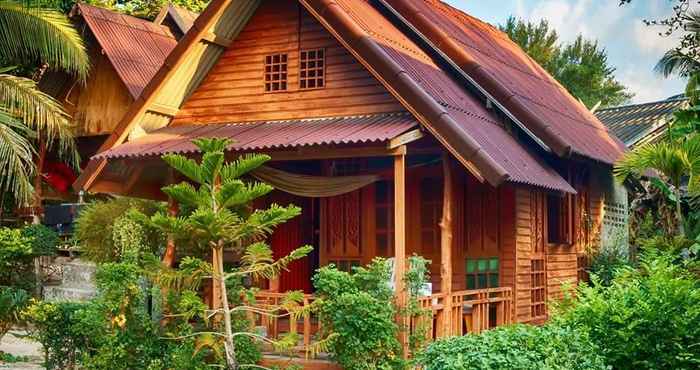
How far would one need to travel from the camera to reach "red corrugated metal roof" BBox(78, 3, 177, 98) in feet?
69.8

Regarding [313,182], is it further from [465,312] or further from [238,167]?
[465,312]

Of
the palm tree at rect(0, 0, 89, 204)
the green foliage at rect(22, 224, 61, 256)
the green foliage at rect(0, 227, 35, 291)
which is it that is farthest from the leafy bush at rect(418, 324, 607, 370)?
the green foliage at rect(22, 224, 61, 256)

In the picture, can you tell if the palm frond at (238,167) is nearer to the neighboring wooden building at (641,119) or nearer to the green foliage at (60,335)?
the green foliage at (60,335)

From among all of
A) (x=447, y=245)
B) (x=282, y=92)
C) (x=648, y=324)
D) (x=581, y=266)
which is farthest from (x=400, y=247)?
(x=581, y=266)

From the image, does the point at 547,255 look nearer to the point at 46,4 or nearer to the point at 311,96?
the point at 311,96

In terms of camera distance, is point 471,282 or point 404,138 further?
point 471,282

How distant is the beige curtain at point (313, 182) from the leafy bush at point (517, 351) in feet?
14.0

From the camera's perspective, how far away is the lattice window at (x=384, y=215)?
1394 centimetres

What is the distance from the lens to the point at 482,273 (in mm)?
13703

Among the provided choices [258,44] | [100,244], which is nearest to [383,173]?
[258,44]

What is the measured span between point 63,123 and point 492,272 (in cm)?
1018

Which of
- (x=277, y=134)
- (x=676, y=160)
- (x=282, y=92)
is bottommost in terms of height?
(x=676, y=160)

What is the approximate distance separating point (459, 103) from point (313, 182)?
7.65 ft

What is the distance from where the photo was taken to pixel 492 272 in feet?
44.8
